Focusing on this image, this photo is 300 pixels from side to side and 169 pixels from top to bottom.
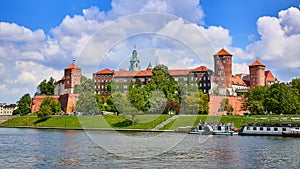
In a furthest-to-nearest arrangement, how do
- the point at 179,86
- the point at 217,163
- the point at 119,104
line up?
1. the point at 179,86
2. the point at 119,104
3. the point at 217,163

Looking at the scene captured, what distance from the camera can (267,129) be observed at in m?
50.9

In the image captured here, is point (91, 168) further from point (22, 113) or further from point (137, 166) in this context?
point (22, 113)

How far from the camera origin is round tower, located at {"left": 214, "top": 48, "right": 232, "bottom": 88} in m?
100

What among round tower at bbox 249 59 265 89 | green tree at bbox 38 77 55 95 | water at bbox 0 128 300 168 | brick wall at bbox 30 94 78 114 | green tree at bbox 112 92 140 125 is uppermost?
round tower at bbox 249 59 265 89

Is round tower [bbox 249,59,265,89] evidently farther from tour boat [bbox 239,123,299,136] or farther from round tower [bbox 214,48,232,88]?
tour boat [bbox 239,123,299,136]

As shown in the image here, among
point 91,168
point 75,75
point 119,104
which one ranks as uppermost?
point 75,75

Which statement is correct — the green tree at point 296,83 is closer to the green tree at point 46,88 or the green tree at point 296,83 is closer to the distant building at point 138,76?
the distant building at point 138,76

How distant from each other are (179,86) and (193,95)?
1462 cm

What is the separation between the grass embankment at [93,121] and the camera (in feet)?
201

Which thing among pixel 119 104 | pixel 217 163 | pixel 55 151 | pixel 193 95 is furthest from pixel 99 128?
pixel 217 163

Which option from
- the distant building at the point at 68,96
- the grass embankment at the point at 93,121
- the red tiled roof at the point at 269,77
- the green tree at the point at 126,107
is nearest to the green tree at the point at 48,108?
the grass embankment at the point at 93,121

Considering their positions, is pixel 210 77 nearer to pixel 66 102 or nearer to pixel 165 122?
pixel 66 102

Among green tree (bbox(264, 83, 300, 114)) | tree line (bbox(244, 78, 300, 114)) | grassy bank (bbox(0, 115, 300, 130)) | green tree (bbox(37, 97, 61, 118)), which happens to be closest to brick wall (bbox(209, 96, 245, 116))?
tree line (bbox(244, 78, 300, 114))

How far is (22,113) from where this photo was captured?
9944cm
